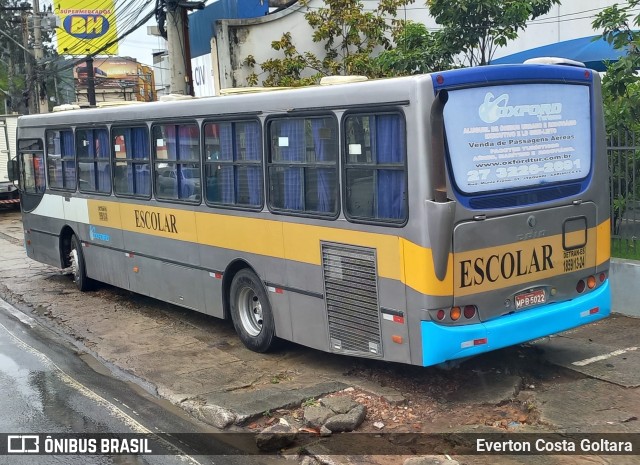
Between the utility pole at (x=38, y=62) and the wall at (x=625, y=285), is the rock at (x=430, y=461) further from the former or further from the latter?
the utility pole at (x=38, y=62)

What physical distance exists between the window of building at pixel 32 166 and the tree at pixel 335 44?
18.6 ft

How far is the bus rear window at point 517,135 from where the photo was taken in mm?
6938

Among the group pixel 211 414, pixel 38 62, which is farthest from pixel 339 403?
pixel 38 62

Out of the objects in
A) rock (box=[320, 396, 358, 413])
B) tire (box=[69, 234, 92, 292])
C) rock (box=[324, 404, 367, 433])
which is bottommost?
rock (box=[324, 404, 367, 433])

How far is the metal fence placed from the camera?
9.77 metres

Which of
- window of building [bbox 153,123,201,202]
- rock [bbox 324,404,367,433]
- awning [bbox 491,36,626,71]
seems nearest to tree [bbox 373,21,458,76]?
awning [bbox 491,36,626,71]

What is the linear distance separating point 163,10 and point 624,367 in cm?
1347

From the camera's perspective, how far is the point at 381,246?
729 cm

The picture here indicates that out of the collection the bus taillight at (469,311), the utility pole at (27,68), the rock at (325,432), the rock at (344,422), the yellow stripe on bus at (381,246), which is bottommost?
the rock at (325,432)

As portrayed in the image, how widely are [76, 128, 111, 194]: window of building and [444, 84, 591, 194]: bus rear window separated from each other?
6.73 m

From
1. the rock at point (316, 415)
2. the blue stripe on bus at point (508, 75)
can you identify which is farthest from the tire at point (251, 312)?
the blue stripe on bus at point (508, 75)

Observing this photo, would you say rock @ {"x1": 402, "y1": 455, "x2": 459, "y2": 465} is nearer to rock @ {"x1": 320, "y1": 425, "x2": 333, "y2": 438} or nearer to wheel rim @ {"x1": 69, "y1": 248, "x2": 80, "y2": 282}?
rock @ {"x1": 320, "y1": 425, "x2": 333, "y2": 438}

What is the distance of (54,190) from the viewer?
1405cm

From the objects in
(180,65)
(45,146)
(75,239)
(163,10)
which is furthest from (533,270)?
(163,10)
